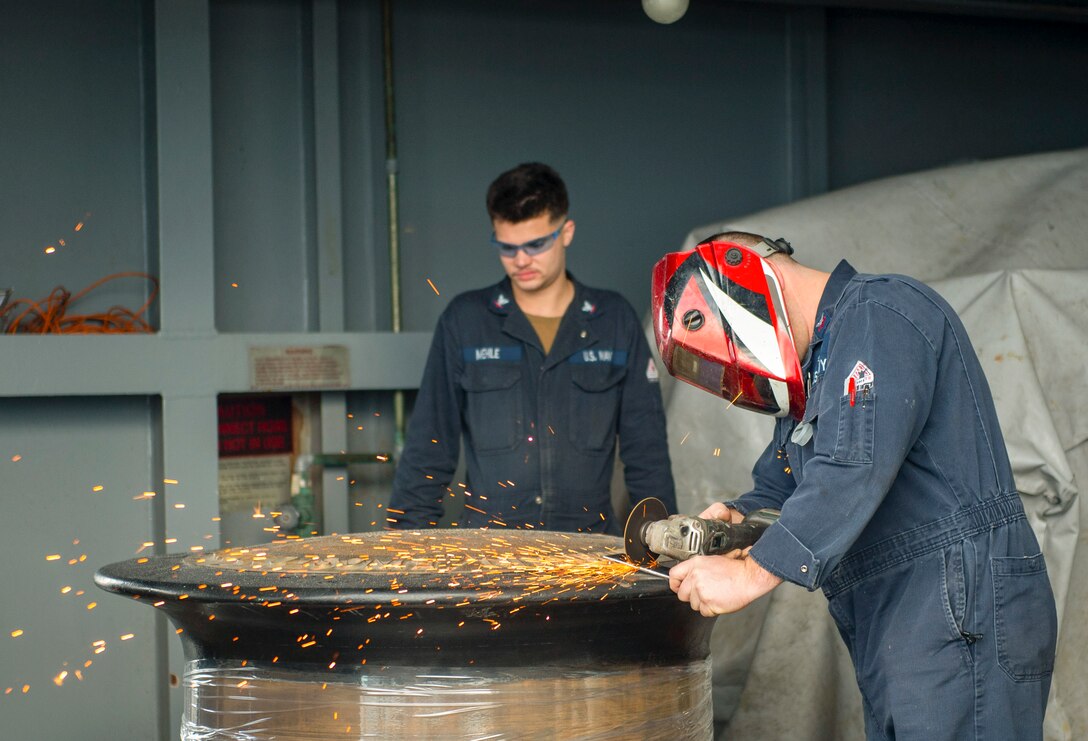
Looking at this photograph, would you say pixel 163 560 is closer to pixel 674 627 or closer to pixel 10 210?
pixel 674 627

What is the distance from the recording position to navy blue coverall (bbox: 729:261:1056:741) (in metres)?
1.78

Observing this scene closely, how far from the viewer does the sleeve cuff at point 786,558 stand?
69.5 inches

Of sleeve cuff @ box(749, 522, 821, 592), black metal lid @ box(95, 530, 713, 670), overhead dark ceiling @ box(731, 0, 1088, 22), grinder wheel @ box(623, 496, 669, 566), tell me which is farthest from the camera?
overhead dark ceiling @ box(731, 0, 1088, 22)

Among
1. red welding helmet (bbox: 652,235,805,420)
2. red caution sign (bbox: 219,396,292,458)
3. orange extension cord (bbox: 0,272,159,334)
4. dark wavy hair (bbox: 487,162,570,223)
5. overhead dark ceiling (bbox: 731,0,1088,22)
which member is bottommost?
red caution sign (bbox: 219,396,292,458)

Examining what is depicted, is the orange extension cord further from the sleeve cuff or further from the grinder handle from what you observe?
the sleeve cuff

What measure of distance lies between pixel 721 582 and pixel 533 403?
1.57 metres

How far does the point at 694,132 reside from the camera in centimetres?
425

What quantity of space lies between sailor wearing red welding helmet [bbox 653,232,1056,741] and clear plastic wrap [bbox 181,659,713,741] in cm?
30

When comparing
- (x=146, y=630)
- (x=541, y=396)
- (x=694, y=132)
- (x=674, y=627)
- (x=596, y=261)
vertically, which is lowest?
(x=146, y=630)

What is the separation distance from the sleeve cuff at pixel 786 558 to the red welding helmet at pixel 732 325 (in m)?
0.29

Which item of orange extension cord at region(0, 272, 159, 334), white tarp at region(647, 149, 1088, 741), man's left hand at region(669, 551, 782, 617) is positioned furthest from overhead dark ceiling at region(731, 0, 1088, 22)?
man's left hand at region(669, 551, 782, 617)

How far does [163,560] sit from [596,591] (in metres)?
0.94

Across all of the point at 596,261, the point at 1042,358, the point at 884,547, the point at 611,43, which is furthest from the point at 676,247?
the point at 884,547

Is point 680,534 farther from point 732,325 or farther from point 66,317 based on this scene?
point 66,317
